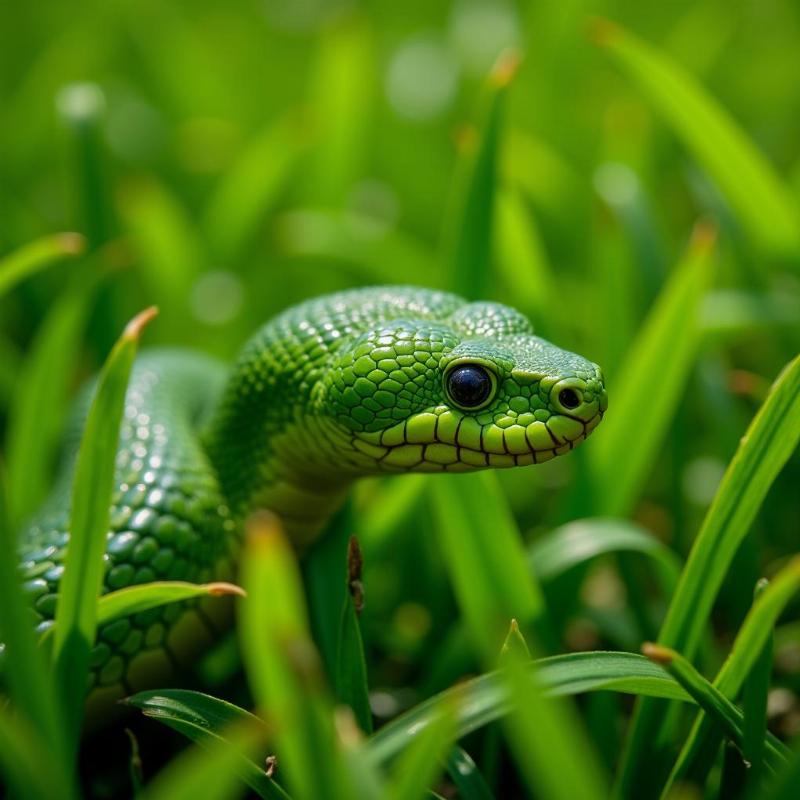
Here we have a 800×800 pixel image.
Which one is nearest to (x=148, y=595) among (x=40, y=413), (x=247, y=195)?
(x=40, y=413)

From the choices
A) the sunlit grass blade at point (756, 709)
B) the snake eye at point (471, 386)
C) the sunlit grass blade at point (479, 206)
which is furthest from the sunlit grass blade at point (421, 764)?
the sunlit grass blade at point (479, 206)

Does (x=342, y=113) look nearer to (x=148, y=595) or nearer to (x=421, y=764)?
(x=148, y=595)

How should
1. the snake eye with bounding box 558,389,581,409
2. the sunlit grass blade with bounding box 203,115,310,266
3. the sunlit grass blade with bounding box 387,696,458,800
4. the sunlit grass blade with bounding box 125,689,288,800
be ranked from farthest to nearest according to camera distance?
the sunlit grass blade with bounding box 203,115,310,266, the snake eye with bounding box 558,389,581,409, the sunlit grass blade with bounding box 125,689,288,800, the sunlit grass blade with bounding box 387,696,458,800

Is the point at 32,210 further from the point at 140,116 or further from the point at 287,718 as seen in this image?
the point at 287,718

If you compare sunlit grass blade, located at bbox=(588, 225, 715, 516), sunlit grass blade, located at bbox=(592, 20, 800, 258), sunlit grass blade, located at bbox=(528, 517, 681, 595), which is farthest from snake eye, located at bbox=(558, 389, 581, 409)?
sunlit grass blade, located at bbox=(592, 20, 800, 258)

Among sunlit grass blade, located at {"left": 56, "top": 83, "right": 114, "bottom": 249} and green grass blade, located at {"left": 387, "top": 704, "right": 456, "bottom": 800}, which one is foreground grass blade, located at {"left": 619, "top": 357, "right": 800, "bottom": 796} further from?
sunlit grass blade, located at {"left": 56, "top": 83, "right": 114, "bottom": 249}

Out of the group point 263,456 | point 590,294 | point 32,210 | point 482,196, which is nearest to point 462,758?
point 263,456
